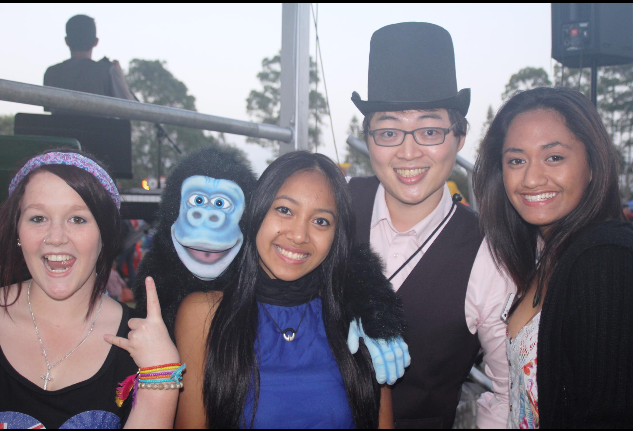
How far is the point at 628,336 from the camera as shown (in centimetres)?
134

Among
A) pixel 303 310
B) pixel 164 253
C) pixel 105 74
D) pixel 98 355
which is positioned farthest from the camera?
pixel 105 74

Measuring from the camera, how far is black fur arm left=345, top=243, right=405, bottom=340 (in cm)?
166

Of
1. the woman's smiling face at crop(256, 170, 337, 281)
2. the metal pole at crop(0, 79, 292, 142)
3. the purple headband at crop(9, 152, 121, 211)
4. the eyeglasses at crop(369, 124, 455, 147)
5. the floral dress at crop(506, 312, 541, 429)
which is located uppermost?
the metal pole at crop(0, 79, 292, 142)

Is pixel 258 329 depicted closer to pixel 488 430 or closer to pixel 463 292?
pixel 463 292

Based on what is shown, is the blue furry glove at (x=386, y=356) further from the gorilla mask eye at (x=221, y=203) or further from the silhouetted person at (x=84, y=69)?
the silhouetted person at (x=84, y=69)

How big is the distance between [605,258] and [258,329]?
3.68 ft

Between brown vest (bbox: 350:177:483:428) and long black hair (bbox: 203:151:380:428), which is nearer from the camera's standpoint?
long black hair (bbox: 203:151:380:428)

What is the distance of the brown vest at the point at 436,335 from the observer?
1938 mm

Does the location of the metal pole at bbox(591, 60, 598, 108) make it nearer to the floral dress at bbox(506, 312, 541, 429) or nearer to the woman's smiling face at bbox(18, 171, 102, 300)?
the floral dress at bbox(506, 312, 541, 429)

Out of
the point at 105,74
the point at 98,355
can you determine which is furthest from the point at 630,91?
the point at 98,355

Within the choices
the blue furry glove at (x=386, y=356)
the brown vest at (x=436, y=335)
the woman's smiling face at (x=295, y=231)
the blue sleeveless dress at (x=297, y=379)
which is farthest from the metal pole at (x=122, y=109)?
the blue furry glove at (x=386, y=356)

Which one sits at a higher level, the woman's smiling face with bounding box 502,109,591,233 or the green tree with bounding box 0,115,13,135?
the green tree with bounding box 0,115,13,135

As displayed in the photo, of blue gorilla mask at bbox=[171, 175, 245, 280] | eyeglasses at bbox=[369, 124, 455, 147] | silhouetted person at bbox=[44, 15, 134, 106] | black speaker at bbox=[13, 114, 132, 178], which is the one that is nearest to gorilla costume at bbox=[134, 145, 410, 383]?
blue gorilla mask at bbox=[171, 175, 245, 280]

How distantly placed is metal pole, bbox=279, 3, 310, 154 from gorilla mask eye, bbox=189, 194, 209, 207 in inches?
48.5
